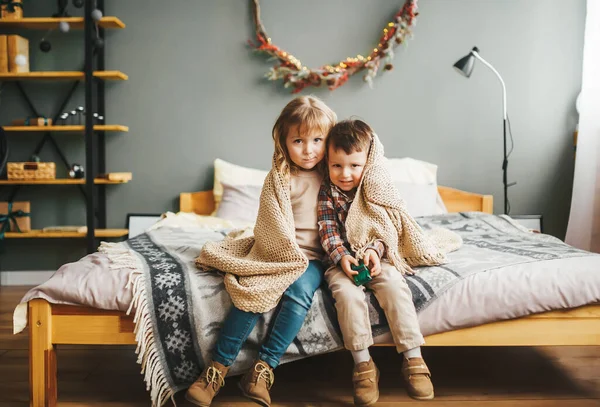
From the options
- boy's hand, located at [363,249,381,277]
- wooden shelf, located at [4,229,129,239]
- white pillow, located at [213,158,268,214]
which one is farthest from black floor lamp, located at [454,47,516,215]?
wooden shelf, located at [4,229,129,239]

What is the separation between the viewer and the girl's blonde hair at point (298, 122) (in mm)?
1747

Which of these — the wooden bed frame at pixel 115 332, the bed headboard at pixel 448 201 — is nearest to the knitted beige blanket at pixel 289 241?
the wooden bed frame at pixel 115 332

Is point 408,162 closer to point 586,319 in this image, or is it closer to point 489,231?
point 489,231

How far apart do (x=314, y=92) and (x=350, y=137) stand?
190 cm

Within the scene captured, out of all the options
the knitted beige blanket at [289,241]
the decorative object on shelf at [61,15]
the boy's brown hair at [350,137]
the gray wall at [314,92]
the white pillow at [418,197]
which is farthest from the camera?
the gray wall at [314,92]

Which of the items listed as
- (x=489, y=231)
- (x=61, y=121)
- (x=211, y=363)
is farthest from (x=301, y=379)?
(x=61, y=121)

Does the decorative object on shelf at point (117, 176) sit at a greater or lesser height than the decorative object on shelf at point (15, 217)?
greater

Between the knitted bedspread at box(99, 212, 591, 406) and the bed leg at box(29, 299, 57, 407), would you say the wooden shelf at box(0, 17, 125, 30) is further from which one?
the bed leg at box(29, 299, 57, 407)

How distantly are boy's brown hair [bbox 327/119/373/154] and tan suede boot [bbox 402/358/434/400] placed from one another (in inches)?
25.5

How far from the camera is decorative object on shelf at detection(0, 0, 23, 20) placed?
10.9 ft

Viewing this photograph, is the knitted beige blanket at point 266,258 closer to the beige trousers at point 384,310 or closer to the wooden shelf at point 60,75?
the beige trousers at point 384,310

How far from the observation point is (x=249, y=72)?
11.8 ft

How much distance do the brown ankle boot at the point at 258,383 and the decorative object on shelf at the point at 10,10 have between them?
2.77 meters

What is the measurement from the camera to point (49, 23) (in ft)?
11.1
